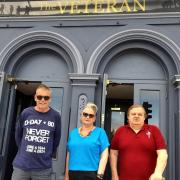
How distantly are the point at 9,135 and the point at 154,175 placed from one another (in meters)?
4.57

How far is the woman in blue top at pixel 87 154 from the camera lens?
3.09 metres

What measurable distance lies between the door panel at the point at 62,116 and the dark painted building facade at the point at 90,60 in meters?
0.02

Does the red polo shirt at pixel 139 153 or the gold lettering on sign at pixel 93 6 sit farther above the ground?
the gold lettering on sign at pixel 93 6

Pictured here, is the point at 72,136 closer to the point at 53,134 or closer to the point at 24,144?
the point at 53,134

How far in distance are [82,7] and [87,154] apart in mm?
4763

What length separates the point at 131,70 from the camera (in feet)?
21.0

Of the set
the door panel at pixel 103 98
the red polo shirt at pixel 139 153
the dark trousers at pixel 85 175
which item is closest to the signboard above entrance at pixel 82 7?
the door panel at pixel 103 98

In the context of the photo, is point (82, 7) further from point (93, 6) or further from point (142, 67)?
point (142, 67)

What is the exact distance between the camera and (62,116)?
6.27 m

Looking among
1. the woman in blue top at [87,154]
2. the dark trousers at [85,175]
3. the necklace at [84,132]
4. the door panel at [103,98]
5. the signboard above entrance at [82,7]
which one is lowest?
the dark trousers at [85,175]

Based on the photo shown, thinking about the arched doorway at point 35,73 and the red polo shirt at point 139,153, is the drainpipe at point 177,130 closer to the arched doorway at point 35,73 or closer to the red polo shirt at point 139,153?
the arched doorway at point 35,73

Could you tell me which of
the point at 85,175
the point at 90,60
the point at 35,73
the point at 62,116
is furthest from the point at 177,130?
the point at 35,73

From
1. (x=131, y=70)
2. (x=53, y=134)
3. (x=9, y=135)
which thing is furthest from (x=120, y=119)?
(x=53, y=134)

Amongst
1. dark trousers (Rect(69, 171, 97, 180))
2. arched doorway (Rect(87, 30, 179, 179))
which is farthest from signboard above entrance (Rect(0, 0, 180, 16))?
dark trousers (Rect(69, 171, 97, 180))
